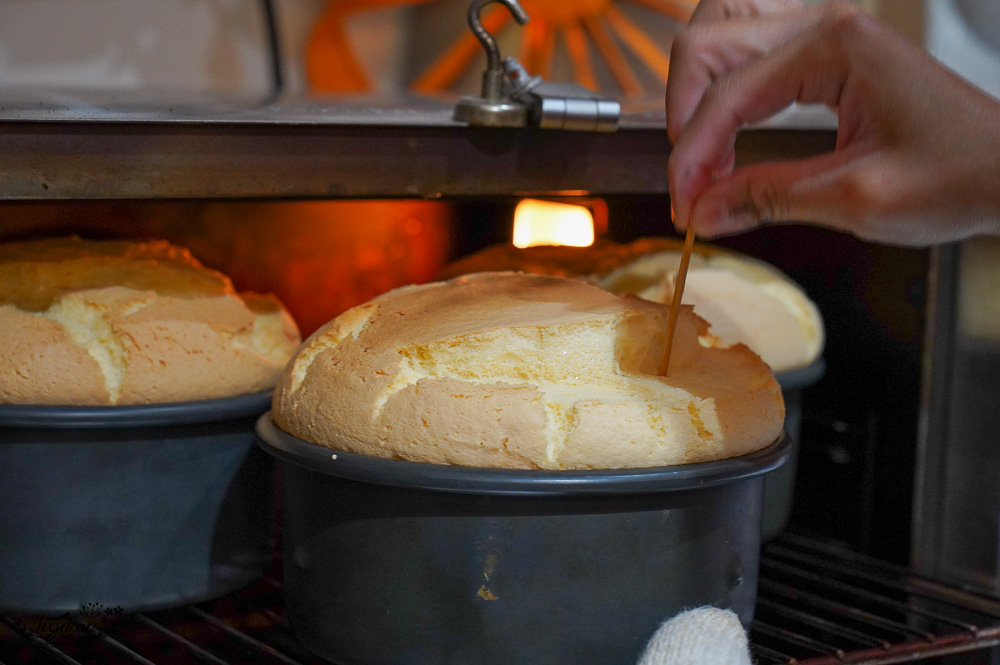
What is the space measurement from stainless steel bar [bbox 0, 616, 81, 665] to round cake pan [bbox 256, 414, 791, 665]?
276 mm

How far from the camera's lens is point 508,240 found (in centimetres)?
171

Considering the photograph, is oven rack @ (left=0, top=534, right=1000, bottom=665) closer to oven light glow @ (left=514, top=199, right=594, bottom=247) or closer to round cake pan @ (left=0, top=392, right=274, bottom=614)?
round cake pan @ (left=0, top=392, right=274, bottom=614)

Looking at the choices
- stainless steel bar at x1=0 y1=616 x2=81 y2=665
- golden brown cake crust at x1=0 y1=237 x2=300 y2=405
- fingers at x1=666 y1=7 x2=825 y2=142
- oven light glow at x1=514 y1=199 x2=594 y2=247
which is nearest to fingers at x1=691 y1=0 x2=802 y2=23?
fingers at x1=666 y1=7 x2=825 y2=142

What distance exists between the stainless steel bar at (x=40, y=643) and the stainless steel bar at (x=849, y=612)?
0.85 metres

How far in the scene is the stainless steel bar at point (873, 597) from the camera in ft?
3.64

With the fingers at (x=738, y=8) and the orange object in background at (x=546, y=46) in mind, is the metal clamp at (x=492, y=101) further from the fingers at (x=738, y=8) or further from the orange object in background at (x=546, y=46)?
the orange object in background at (x=546, y=46)

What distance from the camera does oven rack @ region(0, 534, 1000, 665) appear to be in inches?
39.4

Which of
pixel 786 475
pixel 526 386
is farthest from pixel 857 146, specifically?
pixel 786 475

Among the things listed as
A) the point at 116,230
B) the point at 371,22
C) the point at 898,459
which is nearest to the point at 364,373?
the point at 116,230

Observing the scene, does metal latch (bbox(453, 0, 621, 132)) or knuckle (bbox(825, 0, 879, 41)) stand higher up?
knuckle (bbox(825, 0, 879, 41))

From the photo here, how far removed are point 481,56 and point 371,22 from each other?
316mm

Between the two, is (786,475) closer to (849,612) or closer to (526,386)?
(849,612)

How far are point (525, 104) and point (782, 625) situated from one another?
791 millimetres

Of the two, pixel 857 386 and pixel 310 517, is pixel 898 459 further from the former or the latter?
pixel 310 517
